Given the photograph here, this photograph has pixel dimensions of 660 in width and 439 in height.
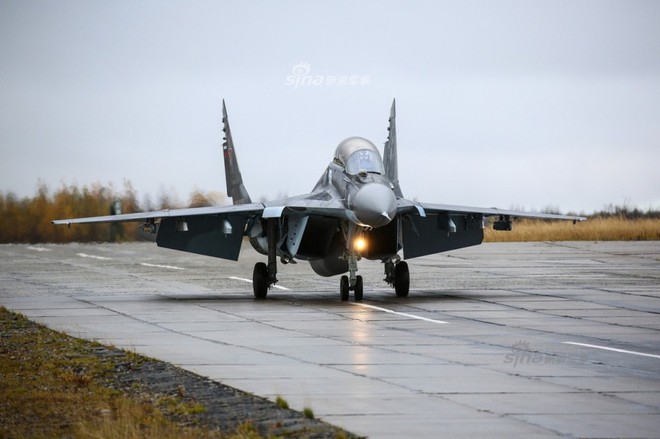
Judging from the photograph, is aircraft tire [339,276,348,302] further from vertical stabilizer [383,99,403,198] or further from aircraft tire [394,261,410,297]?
vertical stabilizer [383,99,403,198]

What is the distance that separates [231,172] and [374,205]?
28.0ft

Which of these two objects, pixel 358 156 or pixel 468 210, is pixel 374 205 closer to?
pixel 358 156

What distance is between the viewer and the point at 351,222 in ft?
64.8

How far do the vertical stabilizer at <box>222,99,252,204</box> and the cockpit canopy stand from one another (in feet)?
18.7

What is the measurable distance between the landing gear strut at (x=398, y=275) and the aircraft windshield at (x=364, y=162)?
6.89 feet

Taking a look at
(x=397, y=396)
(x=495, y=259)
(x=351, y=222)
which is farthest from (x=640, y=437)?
(x=495, y=259)

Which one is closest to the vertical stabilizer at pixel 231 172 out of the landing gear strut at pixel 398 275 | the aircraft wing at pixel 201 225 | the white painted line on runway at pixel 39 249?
the aircraft wing at pixel 201 225

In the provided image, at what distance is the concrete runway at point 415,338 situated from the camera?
866cm

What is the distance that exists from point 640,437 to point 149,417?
3.43 m

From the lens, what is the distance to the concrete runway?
28.4 ft

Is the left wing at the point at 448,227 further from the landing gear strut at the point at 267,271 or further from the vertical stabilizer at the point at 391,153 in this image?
the landing gear strut at the point at 267,271

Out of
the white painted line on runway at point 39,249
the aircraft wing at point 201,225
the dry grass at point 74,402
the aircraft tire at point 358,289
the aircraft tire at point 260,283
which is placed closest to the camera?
the dry grass at point 74,402

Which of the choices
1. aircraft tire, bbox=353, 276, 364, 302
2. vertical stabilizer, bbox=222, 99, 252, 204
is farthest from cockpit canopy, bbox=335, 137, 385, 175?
vertical stabilizer, bbox=222, 99, 252, 204

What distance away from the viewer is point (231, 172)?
86.0 ft
